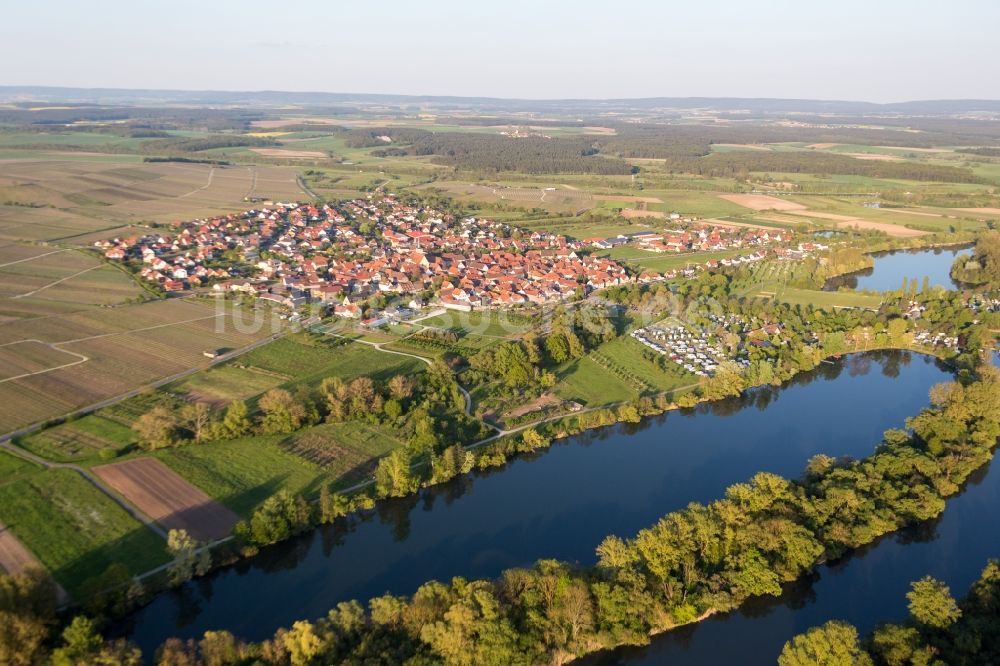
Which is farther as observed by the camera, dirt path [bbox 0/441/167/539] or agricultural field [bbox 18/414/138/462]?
agricultural field [bbox 18/414/138/462]

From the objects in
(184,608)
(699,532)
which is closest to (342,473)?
(184,608)

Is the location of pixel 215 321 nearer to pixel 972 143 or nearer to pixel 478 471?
pixel 478 471

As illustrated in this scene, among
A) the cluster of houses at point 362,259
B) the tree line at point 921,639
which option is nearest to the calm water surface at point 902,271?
the cluster of houses at point 362,259

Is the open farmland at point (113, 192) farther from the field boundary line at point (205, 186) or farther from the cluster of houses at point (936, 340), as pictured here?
the cluster of houses at point (936, 340)

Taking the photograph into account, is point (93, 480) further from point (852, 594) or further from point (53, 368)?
point (852, 594)

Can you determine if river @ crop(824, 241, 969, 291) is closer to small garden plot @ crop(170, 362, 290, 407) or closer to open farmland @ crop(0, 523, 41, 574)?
small garden plot @ crop(170, 362, 290, 407)

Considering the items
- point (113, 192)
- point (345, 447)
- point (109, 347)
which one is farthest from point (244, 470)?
point (113, 192)

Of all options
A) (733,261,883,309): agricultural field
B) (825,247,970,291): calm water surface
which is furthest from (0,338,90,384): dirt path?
(825,247,970,291): calm water surface
